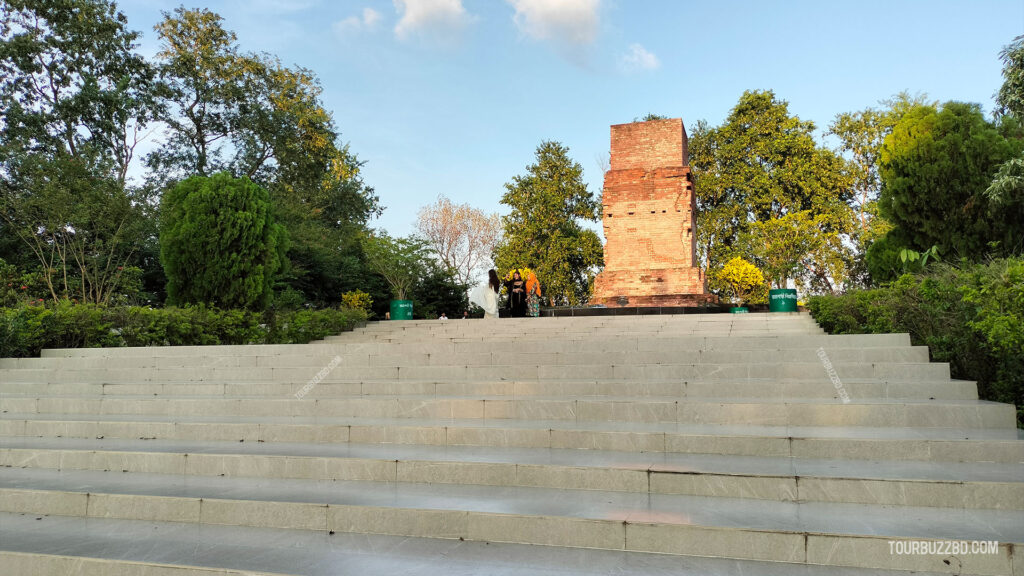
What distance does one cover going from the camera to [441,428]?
445 centimetres

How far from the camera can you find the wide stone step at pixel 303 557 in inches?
98.5

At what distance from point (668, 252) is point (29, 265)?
60.8ft

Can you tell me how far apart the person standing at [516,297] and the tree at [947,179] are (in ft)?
25.9

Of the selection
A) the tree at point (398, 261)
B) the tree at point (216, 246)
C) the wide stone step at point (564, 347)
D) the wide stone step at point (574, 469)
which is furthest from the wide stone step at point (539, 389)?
the tree at point (398, 261)

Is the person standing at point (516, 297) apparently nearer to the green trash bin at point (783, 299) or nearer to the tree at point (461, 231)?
the green trash bin at point (783, 299)

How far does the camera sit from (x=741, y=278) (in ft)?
77.1

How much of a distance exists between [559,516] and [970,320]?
16.1ft

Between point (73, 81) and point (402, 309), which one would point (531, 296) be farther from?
point (73, 81)

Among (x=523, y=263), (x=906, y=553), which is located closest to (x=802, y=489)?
(x=906, y=553)

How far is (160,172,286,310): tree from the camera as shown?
10578 mm

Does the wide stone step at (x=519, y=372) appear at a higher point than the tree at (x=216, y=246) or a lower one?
lower

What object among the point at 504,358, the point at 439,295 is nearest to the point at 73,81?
the point at 439,295

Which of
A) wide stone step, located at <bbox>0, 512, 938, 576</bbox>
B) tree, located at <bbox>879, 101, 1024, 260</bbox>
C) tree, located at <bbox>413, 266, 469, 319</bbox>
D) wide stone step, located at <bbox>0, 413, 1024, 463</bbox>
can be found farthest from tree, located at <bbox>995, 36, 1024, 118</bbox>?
tree, located at <bbox>413, 266, 469, 319</bbox>

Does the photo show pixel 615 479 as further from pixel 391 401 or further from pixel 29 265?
pixel 29 265
